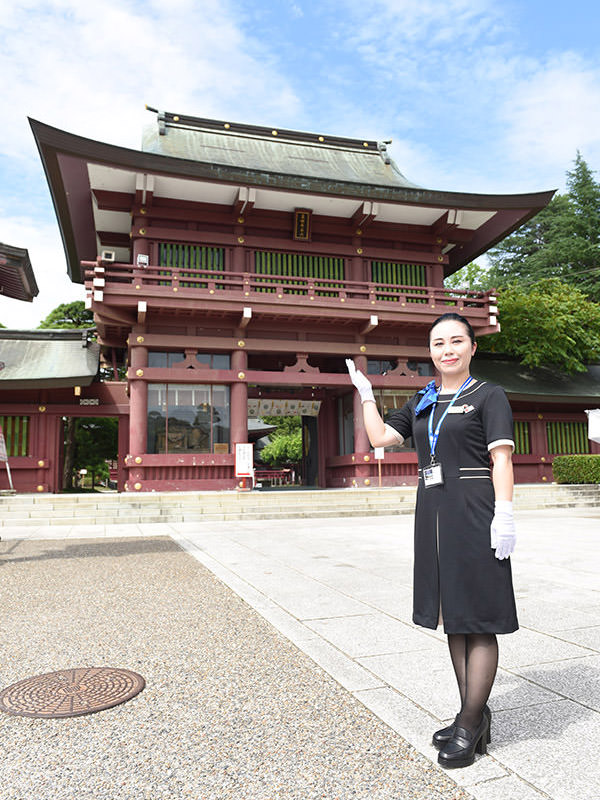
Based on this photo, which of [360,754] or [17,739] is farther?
[17,739]

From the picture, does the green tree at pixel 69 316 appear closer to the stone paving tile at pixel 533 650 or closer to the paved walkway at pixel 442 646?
the paved walkway at pixel 442 646

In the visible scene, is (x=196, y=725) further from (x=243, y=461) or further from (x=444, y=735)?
(x=243, y=461)

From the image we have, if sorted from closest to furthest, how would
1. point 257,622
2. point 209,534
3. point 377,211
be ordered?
1. point 257,622
2. point 209,534
3. point 377,211

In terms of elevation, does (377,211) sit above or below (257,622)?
above

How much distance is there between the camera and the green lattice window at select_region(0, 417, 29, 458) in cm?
1573

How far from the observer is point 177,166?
15031 mm

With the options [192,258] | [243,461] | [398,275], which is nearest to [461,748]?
[243,461]

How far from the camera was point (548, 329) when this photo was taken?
20.2 metres

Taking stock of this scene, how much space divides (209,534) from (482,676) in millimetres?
8046

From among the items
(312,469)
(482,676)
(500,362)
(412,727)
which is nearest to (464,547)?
(482,676)

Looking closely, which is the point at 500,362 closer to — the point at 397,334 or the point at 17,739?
the point at 397,334

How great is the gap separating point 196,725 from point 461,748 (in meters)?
1.12

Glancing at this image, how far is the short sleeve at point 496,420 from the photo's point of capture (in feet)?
7.40

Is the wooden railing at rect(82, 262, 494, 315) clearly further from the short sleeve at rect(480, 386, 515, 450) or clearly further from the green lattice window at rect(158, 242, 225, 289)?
the short sleeve at rect(480, 386, 515, 450)
